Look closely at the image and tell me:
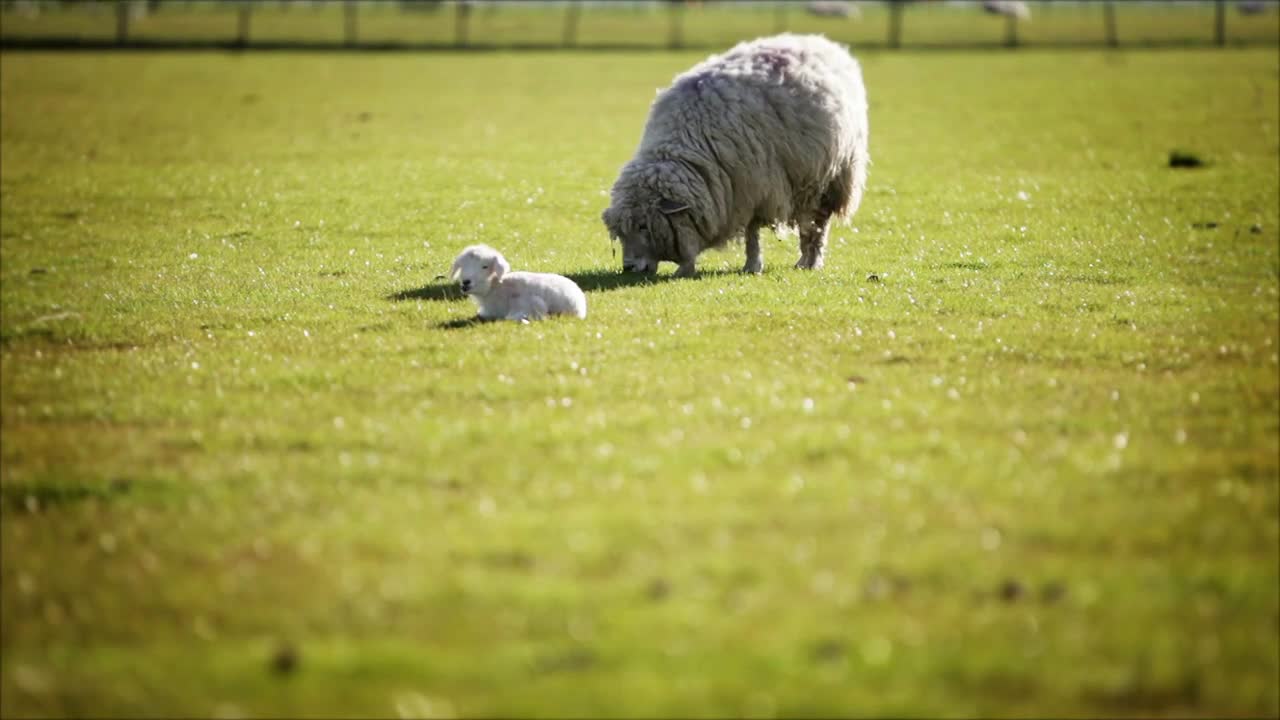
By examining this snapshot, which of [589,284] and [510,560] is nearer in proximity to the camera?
[510,560]

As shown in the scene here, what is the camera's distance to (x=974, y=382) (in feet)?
33.7

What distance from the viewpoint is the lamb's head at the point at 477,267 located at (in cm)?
1220

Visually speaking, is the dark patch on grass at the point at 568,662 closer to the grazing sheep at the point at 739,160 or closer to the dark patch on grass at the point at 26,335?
the dark patch on grass at the point at 26,335

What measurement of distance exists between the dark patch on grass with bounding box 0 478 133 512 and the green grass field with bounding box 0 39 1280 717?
26 mm

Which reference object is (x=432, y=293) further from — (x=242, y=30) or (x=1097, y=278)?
(x=242, y=30)

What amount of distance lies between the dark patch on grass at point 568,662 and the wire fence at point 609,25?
63750mm

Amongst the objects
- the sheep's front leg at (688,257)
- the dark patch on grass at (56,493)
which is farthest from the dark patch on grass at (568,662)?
the sheep's front leg at (688,257)

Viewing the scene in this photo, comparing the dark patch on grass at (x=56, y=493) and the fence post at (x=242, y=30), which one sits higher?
the fence post at (x=242, y=30)

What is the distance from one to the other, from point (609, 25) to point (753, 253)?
244 ft

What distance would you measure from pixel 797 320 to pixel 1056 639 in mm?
7293

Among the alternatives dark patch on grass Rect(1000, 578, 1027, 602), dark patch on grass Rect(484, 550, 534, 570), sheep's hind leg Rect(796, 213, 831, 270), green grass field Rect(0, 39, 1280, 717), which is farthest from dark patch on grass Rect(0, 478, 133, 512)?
sheep's hind leg Rect(796, 213, 831, 270)

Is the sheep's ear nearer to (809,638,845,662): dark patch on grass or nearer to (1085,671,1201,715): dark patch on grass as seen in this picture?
(809,638,845,662): dark patch on grass

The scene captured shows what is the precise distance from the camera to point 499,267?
1238 cm

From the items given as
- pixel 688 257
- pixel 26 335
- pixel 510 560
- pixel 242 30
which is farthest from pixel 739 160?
pixel 242 30
